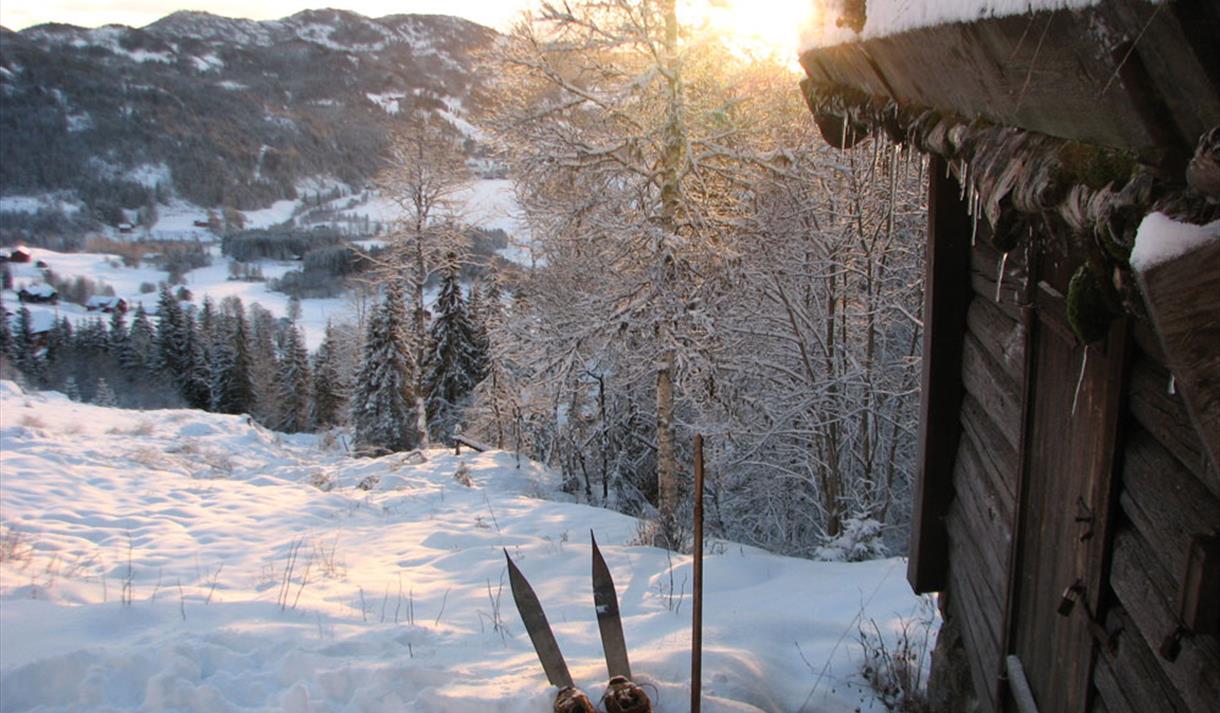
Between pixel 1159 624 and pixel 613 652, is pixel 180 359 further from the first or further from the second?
pixel 1159 624

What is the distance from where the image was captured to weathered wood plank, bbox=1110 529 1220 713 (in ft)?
4.33

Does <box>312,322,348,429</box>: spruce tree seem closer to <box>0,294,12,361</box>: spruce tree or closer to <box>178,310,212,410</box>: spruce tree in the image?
<box>178,310,212,410</box>: spruce tree

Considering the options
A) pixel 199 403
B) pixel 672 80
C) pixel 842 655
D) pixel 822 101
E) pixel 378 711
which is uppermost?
pixel 672 80

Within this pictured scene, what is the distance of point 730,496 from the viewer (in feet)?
50.2

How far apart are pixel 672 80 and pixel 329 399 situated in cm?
4359

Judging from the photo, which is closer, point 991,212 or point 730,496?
point 991,212

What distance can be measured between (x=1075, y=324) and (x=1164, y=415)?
358 mm

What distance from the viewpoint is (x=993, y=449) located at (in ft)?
10.2

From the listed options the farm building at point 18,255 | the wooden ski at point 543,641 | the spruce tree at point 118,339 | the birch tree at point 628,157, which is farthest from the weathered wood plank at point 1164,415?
the farm building at point 18,255

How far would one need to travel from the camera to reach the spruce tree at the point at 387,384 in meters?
29.3

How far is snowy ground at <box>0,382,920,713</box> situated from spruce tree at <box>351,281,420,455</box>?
58.6 feet

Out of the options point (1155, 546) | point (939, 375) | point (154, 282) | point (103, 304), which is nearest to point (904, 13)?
point (1155, 546)

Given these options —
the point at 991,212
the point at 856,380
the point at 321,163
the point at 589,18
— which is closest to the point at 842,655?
the point at 991,212

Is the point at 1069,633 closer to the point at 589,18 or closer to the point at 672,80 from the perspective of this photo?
the point at 672,80
